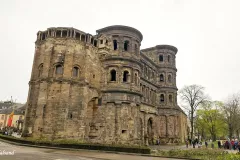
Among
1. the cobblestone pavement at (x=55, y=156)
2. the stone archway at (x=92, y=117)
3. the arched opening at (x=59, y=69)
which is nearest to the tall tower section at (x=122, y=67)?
the stone archway at (x=92, y=117)

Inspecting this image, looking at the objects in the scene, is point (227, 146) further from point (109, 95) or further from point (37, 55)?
point (37, 55)

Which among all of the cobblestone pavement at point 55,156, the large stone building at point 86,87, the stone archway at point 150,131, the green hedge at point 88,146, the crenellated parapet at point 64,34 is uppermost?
the crenellated parapet at point 64,34

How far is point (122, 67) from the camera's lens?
2706 centimetres

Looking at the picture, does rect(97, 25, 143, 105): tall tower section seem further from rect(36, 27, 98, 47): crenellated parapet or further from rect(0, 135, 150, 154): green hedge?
rect(0, 135, 150, 154): green hedge

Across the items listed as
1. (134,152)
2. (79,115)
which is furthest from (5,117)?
(134,152)

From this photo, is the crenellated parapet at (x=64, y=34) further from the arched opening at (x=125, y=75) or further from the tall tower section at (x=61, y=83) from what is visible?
the arched opening at (x=125, y=75)

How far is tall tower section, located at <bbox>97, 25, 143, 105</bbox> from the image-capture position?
85.8ft

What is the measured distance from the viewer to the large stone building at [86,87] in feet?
76.9

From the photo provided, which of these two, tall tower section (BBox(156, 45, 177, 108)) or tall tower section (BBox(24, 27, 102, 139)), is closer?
tall tower section (BBox(24, 27, 102, 139))

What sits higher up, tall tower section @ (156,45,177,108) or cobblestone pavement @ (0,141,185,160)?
tall tower section @ (156,45,177,108)

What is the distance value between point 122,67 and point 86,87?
5.42 m

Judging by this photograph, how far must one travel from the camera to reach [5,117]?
198ft

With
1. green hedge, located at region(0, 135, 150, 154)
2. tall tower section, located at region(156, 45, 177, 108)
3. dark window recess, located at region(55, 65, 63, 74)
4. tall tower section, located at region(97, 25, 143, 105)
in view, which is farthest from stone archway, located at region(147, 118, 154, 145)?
dark window recess, located at region(55, 65, 63, 74)

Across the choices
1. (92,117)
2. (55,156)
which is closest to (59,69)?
(92,117)
